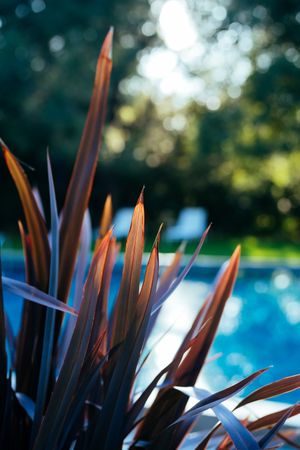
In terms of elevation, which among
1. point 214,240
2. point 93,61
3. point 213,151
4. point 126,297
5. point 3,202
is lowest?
point 214,240

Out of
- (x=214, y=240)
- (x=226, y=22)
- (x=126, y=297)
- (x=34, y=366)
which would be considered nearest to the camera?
(x=126, y=297)

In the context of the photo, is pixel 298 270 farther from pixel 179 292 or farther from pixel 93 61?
pixel 93 61

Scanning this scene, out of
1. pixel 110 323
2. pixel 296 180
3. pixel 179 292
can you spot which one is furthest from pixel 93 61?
pixel 110 323

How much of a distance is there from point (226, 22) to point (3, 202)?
22.9 ft

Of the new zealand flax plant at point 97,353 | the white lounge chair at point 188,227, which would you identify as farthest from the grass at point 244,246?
the new zealand flax plant at point 97,353

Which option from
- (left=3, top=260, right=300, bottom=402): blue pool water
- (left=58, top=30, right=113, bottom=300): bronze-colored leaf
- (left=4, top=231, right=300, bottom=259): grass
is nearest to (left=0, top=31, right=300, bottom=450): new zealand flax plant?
(left=58, top=30, right=113, bottom=300): bronze-colored leaf

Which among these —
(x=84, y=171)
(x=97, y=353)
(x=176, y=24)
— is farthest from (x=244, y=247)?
(x=97, y=353)

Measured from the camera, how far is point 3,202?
44.9ft

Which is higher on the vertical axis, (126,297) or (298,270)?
(126,297)

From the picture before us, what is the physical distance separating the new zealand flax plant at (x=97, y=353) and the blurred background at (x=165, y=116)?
33.6 ft

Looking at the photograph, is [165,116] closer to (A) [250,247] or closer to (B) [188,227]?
(B) [188,227]

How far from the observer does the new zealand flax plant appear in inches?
39.4

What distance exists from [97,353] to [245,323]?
18.9ft

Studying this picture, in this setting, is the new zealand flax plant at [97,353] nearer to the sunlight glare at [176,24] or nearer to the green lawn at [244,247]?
the green lawn at [244,247]
